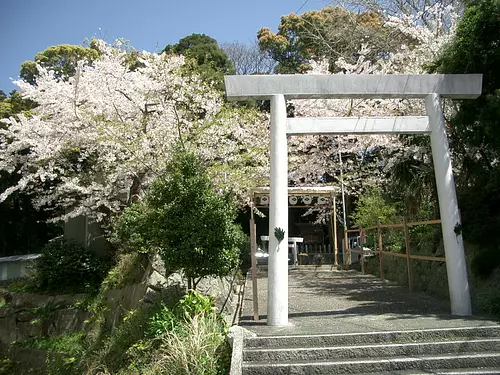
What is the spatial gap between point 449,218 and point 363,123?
228 centimetres

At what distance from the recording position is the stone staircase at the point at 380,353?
18.5 feet

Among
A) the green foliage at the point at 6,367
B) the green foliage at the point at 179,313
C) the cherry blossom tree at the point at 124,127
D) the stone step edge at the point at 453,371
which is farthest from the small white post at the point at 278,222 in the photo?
the green foliage at the point at 6,367

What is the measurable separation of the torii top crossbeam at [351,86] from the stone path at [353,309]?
12.8 ft

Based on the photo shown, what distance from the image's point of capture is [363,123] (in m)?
8.30

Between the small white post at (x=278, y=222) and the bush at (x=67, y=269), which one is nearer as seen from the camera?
the small white post at (x=278, y=222)

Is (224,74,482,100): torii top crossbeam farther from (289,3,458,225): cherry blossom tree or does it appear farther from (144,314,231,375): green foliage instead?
(144,314,231,375): green foliage

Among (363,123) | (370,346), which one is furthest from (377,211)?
(370,346)

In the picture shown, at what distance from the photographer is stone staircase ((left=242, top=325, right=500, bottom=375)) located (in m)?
5.63

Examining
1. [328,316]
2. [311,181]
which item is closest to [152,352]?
[328,316]

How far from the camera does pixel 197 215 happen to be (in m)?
7.54

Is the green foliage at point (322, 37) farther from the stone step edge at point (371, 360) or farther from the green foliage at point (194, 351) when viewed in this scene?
the green foliage at point (194, 351)

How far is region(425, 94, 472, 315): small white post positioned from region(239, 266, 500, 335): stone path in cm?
42

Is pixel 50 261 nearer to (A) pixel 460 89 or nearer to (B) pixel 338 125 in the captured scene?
(B) pixel 338 125

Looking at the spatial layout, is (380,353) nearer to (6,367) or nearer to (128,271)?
(128,271)
